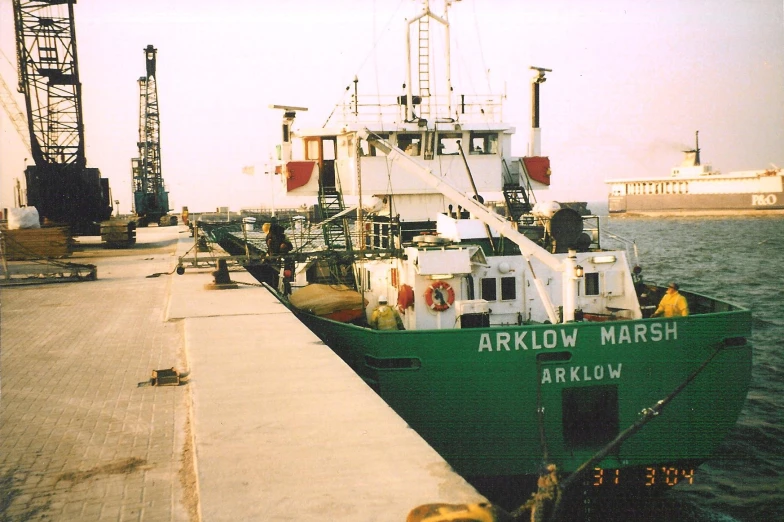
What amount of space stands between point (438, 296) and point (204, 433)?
6.59 meters

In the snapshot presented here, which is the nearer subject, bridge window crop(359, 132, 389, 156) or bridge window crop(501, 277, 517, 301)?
bridge window crop(501, 277, 517, 301)

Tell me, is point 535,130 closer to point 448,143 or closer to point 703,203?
point 448,143

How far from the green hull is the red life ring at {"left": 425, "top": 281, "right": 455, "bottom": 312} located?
1461 millimetres

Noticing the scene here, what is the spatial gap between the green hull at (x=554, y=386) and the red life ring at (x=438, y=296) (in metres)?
1.46

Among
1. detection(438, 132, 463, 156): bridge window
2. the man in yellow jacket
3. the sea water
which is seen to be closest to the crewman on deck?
the sea water

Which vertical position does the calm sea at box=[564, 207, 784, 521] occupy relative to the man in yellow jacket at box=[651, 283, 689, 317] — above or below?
below

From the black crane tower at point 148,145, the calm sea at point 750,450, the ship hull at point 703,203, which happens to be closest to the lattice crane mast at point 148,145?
the black crane tower at point 148,145

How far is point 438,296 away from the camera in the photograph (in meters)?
12.4

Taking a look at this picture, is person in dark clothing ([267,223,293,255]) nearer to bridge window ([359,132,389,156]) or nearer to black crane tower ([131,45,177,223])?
bridge window ([359,132,389,156])

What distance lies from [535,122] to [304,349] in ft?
37.3

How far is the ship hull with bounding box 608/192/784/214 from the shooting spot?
371ft

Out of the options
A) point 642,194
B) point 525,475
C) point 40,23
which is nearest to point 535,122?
point 525,475

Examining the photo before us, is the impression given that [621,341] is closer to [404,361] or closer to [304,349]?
[404,361]

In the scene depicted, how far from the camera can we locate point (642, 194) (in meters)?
134
